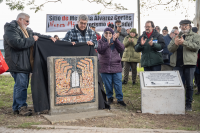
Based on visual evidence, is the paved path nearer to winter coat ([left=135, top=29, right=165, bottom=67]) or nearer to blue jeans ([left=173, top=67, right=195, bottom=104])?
blue jeans ([left=173, top=67, right=195, bottom=104])

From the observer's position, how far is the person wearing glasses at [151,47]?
6352 mm

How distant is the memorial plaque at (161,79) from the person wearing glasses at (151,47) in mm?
696

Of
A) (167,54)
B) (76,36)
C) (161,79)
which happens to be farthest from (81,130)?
(167,54)

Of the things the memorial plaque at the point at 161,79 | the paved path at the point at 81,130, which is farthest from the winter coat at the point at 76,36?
the paved path at the point at 81,130

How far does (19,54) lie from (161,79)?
3.32 m

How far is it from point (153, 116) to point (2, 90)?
6004 millimetres

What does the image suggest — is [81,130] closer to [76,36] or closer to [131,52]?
[76,36]

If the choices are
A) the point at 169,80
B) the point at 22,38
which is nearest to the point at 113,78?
the point at 169,80

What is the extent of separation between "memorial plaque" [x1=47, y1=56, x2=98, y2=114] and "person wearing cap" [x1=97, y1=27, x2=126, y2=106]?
685 millimetres

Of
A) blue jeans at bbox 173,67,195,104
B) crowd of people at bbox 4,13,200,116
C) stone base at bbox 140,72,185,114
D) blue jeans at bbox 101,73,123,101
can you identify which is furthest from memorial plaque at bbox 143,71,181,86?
blue jeans at bbox 101,73,123,101

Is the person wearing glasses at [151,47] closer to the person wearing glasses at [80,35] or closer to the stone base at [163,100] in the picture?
the stone base at [163,100]

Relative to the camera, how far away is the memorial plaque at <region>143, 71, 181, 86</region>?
18.1ft

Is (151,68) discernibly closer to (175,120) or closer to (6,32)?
(175,120)

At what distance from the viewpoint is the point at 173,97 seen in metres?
5.40
